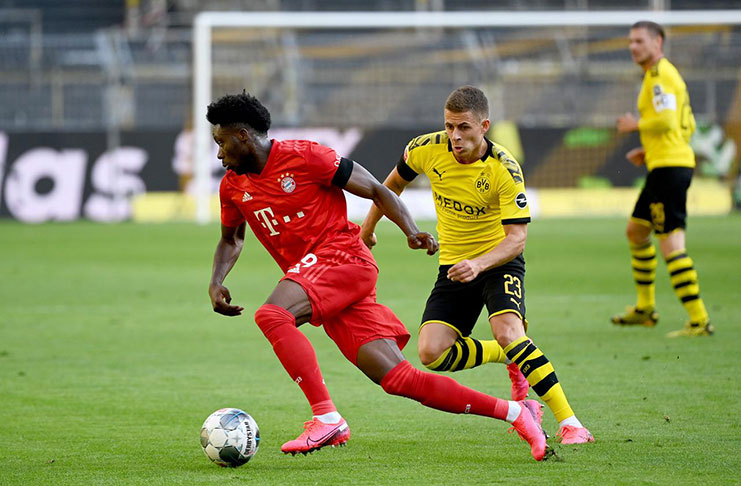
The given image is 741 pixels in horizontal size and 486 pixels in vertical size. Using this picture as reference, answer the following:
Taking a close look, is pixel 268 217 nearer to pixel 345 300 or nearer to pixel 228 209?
pixel 228 209

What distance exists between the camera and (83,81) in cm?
2711

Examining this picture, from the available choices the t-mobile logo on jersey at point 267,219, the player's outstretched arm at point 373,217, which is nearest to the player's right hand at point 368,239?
the player's outstretched arm at point 373,217

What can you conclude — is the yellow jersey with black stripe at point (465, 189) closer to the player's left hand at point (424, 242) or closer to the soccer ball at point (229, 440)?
the player's left hand at point (424, 242)

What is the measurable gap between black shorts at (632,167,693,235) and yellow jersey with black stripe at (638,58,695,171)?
83 mm

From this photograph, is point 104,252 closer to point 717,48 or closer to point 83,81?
point 83,81

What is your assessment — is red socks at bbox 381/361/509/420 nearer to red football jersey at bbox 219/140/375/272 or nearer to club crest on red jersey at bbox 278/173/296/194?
red football jersey at bbox 219/140/375/272

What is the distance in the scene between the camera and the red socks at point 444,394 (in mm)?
4992

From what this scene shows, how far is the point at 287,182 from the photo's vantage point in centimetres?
525

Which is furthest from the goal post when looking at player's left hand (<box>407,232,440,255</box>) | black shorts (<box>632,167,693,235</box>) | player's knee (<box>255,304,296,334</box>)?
player's knee (<box>255,304,296,334</box>)

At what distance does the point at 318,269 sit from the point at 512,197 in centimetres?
103

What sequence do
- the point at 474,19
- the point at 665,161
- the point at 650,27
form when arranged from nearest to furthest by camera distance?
1. the point at 650,27
2. the point at 665,161
3. the point at 474,19

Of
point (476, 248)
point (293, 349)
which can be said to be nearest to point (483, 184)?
point (476, 248)

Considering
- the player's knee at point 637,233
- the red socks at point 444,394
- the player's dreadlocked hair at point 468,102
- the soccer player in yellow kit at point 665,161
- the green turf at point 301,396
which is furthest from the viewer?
the player's knee at point 637,233

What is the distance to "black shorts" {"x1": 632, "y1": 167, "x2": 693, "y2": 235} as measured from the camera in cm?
892
